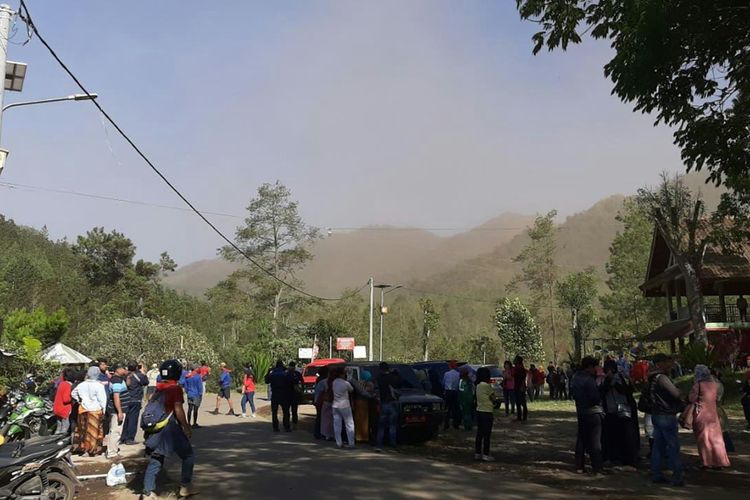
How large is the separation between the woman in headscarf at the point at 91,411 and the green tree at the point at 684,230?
23.6 meters

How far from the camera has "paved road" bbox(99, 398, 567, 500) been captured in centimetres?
768

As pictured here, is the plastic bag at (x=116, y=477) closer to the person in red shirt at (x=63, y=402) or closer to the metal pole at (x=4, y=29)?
the person in red shirt at (x=63, y=402)

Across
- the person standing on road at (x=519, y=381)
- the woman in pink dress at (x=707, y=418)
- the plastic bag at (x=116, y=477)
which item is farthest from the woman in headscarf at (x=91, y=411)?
the person standing on road at (x=519, y=381)

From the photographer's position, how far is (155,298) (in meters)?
66.9

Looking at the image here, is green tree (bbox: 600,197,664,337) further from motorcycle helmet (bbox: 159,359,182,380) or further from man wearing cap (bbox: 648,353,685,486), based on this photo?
motorcycle helmet (bbox: 159,359,182,380)

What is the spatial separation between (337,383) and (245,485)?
3832mm

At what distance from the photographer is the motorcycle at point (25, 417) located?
10.8 metres

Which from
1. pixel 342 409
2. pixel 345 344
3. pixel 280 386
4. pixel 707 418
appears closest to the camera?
pixel 707 418

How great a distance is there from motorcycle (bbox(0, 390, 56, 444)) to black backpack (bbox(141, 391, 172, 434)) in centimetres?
477

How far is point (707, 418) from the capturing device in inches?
342

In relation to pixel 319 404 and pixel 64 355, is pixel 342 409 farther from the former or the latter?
pixel 64 355

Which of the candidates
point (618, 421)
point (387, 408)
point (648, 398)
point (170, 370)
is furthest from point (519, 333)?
point (170, 370)

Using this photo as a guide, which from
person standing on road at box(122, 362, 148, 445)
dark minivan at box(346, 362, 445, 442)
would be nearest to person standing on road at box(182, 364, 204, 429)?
person standing on road at box(122, 362, 148, 445)

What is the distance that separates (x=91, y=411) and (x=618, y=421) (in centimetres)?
906
